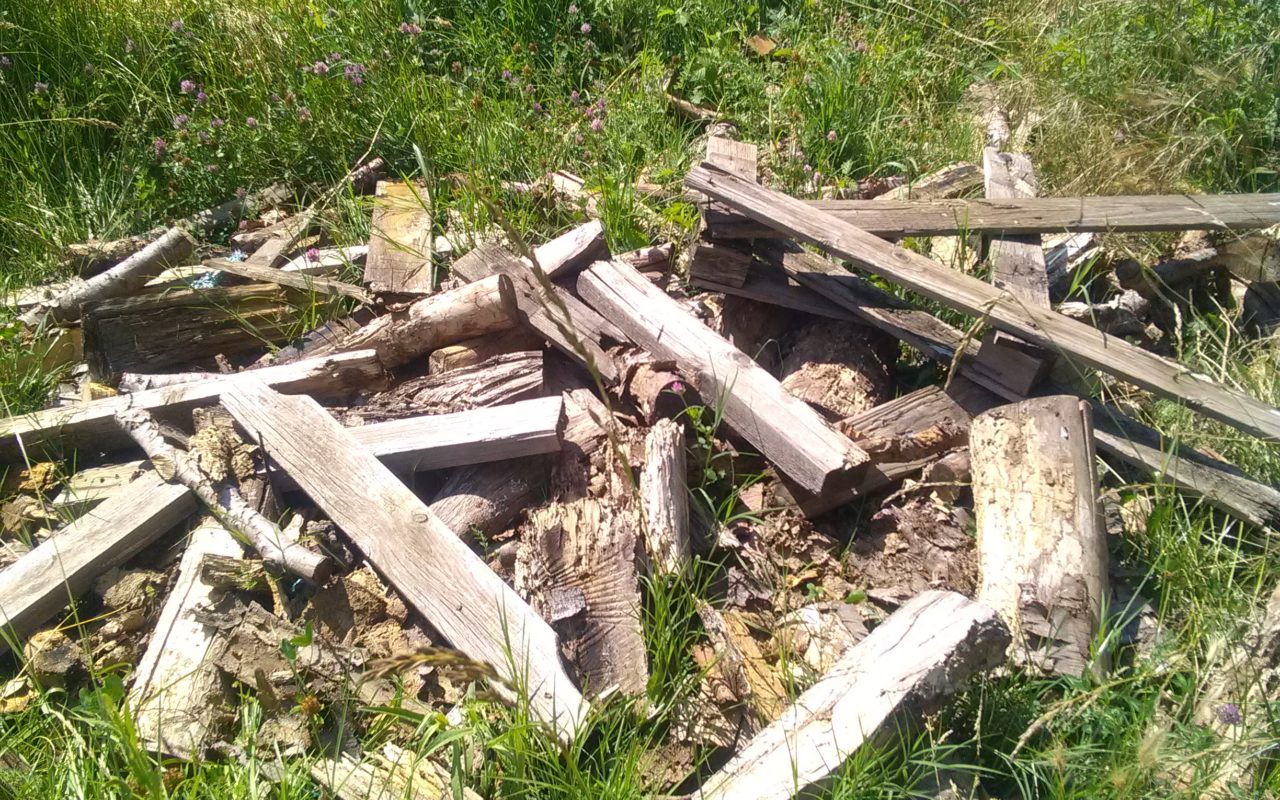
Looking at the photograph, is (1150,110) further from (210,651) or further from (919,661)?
(210,651)

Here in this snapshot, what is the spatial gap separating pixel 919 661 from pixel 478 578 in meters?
1.25

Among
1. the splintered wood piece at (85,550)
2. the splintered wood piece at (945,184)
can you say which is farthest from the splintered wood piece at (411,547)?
the splintered wood piece at (945,184)

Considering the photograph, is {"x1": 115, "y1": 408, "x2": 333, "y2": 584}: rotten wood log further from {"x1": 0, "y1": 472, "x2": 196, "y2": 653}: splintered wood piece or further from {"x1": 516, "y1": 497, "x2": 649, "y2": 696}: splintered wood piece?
{"x1": 516, "y1": 497, "x2": 649, "y2": 696}: splintered wood piece

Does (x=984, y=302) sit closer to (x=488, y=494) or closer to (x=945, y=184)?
(x=945, y=184)

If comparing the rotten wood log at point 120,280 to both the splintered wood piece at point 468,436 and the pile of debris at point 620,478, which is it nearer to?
the pile of debris at point 620,478

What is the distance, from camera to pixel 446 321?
11.4ft

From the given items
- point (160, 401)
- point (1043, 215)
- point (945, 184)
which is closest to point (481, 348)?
point (160, 401)

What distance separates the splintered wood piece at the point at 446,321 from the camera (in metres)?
3.44

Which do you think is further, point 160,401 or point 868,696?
point 160,401

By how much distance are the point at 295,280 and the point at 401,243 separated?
0.50 metres

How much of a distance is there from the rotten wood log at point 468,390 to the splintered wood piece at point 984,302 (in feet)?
3.10

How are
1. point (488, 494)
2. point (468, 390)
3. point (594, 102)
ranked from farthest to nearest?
point (594, 102) < point (468, 390) < point (488, 494)

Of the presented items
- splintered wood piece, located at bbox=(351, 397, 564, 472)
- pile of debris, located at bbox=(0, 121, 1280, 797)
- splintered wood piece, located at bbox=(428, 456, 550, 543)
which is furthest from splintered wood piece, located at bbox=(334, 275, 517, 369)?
splintered wood piece, located at bbox=(428, 456, 550, 543)

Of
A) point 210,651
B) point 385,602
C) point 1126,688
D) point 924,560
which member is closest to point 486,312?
point 385,602
